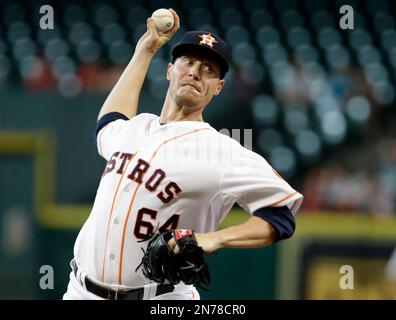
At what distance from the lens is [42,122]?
17.2 ft

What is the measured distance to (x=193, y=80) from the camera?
8.46 ft

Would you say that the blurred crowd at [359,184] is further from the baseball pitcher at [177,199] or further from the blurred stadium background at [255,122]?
the baseball pitcher at [177,199]

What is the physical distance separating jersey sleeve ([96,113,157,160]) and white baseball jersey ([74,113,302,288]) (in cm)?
Result: 11

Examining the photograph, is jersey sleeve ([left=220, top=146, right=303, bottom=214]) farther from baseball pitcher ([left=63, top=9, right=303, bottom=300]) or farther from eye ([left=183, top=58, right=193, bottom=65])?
eye ([left=183, top=58, right=193, bottom=65])

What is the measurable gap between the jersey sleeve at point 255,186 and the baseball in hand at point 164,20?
2.12 feet

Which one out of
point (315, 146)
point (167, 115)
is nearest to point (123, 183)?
point (167, 115)

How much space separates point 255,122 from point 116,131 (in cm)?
311

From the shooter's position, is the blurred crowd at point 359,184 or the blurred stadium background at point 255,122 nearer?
the blurred stadium background at point 255,122

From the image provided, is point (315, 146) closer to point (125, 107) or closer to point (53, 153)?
point (53, 153)

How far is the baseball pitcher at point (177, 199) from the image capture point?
2315 millimetres

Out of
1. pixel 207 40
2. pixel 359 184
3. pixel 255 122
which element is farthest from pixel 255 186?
pixel 255 122

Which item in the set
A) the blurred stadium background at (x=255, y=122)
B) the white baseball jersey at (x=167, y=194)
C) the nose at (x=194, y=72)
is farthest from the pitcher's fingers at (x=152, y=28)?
the blurred stadium background at (x=255, y=122)

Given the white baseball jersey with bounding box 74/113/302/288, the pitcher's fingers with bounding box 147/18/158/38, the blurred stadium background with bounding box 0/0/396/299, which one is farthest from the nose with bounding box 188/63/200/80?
the blurred stadium background with bounding box 0/0/396/299
